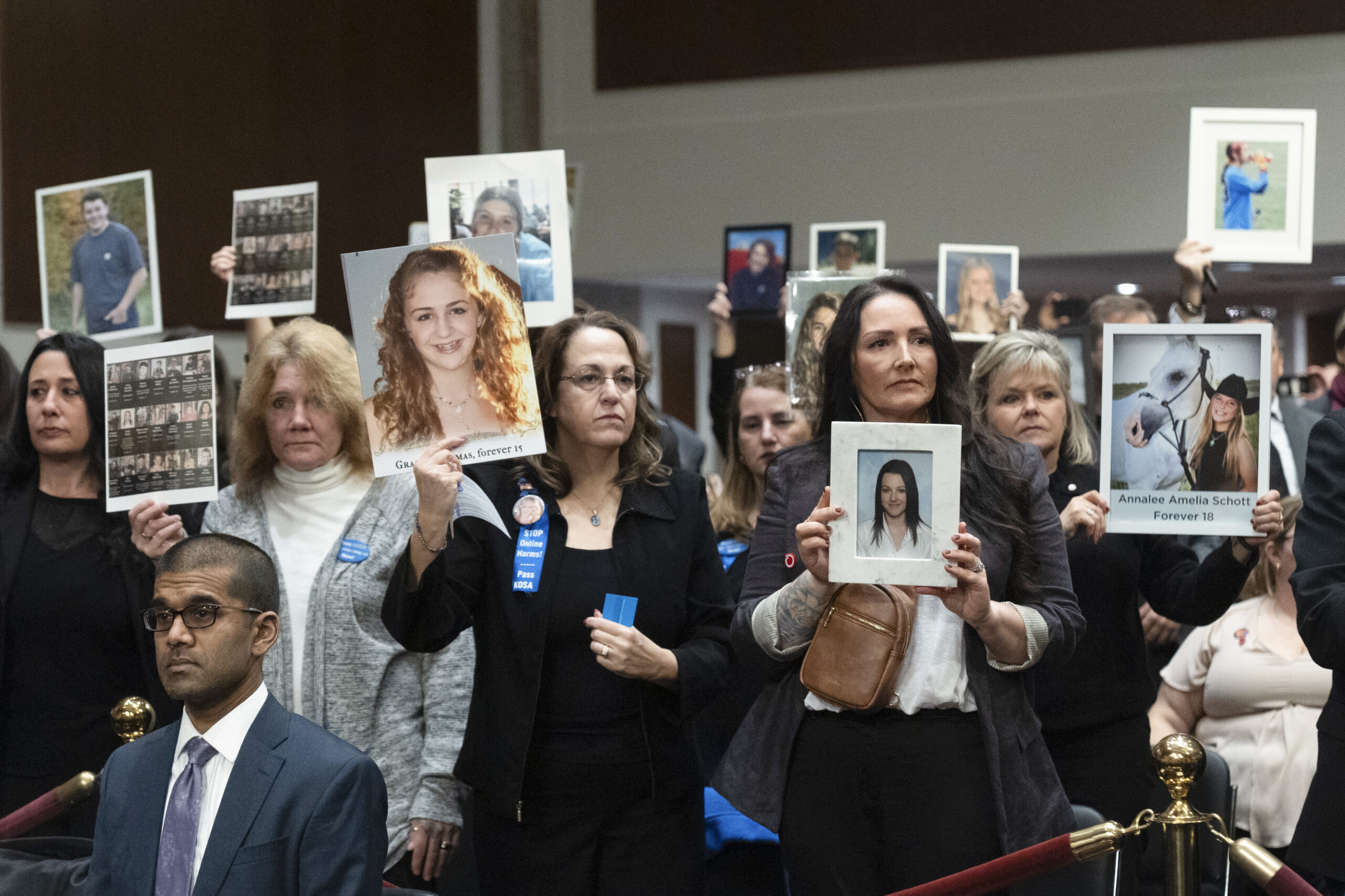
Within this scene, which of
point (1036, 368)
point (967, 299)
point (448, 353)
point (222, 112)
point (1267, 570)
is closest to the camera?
point (448, 353)

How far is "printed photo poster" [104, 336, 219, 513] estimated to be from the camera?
2971 mm

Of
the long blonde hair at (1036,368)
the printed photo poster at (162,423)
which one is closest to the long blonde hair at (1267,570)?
the long blonde hair at (1036,368)

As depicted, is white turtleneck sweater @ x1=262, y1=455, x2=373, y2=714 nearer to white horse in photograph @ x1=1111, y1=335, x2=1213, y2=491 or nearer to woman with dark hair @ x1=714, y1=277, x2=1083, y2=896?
woman with dark hair @ x1=714, y1=277, x2=1083, y2=896

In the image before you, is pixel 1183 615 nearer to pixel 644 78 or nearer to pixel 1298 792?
pixel 1298 792

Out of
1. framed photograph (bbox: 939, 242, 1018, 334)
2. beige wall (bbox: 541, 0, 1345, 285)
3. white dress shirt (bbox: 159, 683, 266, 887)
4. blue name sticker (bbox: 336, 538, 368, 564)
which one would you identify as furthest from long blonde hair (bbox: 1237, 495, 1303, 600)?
beige wall (bbox: 541, 0, 1345, 285)

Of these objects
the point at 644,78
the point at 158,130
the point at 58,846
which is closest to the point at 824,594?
the point at 58,846

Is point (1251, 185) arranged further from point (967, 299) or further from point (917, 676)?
point (917, 676)

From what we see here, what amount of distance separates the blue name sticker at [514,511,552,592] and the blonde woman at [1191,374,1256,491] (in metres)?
1.28

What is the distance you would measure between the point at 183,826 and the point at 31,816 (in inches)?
24.1

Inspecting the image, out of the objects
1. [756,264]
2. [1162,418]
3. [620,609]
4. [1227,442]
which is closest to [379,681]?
[620,609]

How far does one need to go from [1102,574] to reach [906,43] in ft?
25.7

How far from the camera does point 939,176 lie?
993 cm

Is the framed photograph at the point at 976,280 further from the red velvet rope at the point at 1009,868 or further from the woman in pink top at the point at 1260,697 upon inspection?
the red velvet rope at the point at 1009,868

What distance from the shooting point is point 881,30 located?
10117 millimetres
